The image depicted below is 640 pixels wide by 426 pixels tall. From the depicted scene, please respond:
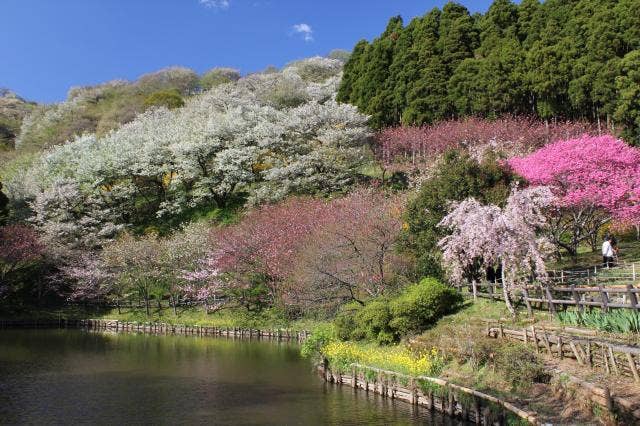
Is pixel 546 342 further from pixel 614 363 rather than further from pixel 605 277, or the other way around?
pixel 605 277

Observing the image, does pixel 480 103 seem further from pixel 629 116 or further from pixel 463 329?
pixel 463 329

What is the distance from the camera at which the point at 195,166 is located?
159ft

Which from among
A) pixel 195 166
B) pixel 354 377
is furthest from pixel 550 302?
pixel 195 166

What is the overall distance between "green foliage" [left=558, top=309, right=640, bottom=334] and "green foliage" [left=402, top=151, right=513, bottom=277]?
306 inches

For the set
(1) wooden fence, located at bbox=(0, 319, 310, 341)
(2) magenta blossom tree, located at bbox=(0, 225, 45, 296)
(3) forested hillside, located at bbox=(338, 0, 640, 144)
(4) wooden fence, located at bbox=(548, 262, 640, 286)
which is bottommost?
(1) wooden fence, located at bbox=(0, 319, 310, 341)

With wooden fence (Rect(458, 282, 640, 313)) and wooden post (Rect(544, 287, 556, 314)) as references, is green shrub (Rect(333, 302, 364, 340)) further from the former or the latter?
wooden post (Rect(544, 287, 556, 314))

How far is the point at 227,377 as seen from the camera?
2033 cm

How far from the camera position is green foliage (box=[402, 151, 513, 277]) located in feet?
79.3

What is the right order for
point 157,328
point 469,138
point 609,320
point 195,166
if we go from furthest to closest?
point 195,166, point 469,138, point 157,328, point 609,320

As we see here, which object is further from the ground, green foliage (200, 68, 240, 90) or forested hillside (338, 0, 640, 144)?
green foliage (200, 68, 240, 90)

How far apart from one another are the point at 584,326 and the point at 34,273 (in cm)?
3930

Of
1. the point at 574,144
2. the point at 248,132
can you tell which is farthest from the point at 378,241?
the point at 248,132

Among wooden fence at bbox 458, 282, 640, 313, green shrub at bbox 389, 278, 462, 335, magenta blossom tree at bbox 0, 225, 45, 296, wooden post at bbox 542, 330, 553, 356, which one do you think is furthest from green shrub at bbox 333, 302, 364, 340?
magenta blossom tree at bbox 0, 225, 45, 296

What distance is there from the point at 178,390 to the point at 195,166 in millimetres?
32552
